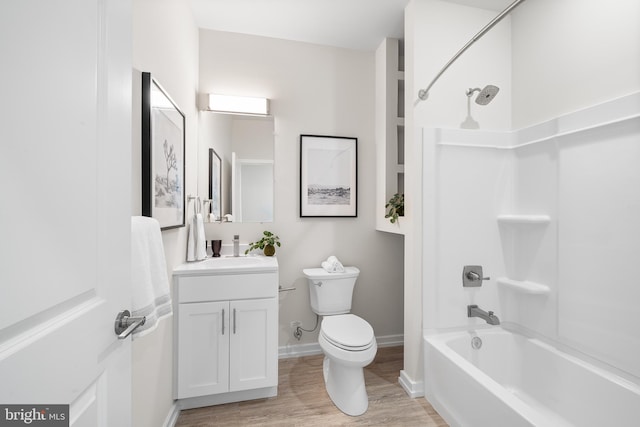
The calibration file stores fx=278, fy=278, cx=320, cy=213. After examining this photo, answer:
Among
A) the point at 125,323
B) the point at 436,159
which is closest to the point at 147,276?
the point at 125,323

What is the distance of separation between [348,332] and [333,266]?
1.94 feet

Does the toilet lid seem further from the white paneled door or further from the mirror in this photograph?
the white paneled door

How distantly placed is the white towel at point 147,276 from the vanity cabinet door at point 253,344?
2.46 ft

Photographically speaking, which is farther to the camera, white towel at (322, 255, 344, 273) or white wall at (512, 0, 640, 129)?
white towel at (322, 255, 344, 273)

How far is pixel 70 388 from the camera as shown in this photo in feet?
1.73

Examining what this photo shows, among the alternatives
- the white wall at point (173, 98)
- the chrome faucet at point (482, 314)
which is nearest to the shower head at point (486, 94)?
the chrome faucet at point (482, 314)

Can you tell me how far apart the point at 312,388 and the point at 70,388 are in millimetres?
1720

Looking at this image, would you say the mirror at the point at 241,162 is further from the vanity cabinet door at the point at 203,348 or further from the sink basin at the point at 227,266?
the vanity cabinet door at the point at 203,348

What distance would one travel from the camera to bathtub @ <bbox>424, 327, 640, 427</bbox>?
1.27 m

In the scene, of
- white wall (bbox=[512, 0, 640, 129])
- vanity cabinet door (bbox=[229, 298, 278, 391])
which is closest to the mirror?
vanity cabinet door (bbox=[229, 298, 278, 391])

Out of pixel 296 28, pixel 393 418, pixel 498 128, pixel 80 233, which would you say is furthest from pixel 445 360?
pixel 296 28

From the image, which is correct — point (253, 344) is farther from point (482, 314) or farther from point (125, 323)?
point (482, 314)

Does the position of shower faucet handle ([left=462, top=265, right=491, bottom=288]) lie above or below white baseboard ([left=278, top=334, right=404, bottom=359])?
above

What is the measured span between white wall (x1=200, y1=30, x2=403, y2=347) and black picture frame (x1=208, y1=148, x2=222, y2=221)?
16cm
